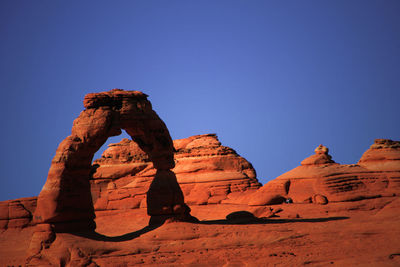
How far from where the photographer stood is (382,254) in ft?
43.3

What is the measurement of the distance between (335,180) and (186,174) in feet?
29.2

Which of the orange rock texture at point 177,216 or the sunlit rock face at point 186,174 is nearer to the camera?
the orange rock texture at point 177,216

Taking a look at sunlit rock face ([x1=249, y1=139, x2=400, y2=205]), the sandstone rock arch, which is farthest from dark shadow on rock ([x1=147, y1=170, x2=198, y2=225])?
sunlit rock face ([x1=249, y1=139, x2=400, y2=205])

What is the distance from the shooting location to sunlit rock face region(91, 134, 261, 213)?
25.0m

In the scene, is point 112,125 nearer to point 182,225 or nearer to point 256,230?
point 182,225

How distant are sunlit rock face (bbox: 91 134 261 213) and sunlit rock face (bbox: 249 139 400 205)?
2377 millimetres

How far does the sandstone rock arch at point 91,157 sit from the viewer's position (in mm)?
13742

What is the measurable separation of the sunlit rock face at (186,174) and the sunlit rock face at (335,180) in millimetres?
2377

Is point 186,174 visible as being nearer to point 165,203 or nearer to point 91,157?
point 165,203

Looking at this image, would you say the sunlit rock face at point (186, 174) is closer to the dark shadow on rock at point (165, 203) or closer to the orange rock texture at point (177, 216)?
the orange rock texture at point (177, 216)

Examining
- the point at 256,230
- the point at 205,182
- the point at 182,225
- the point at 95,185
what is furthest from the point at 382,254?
the point at 95,185

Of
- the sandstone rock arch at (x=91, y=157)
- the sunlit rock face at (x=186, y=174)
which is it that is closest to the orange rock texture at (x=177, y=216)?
the sandstone rock arch at (x=91, y=157)

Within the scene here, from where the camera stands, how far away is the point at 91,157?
591 inches

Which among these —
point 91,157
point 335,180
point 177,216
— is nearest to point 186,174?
point 335,180
